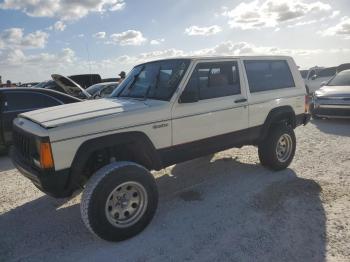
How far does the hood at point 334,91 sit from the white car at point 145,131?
16.0ft

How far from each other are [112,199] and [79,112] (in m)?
1.07

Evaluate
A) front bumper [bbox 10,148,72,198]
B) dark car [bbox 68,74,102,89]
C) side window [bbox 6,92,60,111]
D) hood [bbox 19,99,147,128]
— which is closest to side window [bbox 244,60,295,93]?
hood [bbox 19,99,147,128]

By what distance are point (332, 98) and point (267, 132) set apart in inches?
217

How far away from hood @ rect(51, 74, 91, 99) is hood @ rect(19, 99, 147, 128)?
5.51m

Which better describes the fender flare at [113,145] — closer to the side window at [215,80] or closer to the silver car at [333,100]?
the side window at [215,80]

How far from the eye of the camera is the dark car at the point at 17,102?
6.92m

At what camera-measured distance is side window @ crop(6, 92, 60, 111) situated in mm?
7062

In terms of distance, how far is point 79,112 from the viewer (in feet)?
12.6

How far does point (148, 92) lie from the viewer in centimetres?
439

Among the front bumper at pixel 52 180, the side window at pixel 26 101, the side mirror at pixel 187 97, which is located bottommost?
the front bumper at pixel 52 180

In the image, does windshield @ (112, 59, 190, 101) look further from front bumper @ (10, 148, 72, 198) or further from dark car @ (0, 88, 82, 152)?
dark car @ (0, 88, 82, 152)

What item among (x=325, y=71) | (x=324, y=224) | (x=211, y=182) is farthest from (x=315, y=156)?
(x=325, y=71)

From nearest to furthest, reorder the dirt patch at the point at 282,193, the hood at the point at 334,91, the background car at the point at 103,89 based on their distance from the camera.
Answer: the dirt patch at the point at 282,193 → the hood at the point at 334,91 → the background car at the point at 103,89

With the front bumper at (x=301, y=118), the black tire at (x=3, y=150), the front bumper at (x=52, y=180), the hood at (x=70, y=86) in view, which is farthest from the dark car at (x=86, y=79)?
the front bumper at (x=52, y=180)
